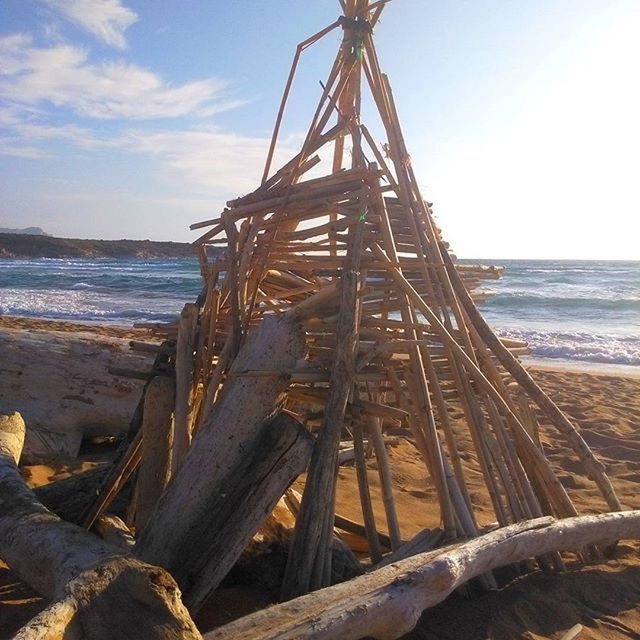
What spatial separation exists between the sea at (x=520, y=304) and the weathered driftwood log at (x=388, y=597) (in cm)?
884

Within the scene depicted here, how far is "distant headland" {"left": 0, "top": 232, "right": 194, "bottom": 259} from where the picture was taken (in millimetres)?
49656

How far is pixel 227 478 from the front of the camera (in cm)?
263

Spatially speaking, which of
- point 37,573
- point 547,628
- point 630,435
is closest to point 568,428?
point 547,628

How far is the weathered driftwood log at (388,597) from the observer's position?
199 centimetres

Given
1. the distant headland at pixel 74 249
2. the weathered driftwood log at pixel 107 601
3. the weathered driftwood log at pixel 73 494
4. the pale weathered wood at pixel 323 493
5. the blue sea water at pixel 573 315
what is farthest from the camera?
the distant headland at pixel 74 249

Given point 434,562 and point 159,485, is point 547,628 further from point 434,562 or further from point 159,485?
point 159,485

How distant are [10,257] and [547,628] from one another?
50.3 m

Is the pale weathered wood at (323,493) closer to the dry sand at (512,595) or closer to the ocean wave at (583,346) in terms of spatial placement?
the dry sand at (512,595)

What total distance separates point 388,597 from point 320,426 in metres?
0.73

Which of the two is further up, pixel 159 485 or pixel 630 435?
pixel 159 485

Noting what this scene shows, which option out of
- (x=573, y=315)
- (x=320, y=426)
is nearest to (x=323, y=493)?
(x=320, y=426)

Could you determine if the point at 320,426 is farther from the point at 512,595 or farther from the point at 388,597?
the point at 512,595

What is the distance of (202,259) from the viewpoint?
3842mm

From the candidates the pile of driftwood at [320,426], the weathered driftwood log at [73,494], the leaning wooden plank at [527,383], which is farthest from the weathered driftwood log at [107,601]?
the leaning wooden plank at [527,383]
